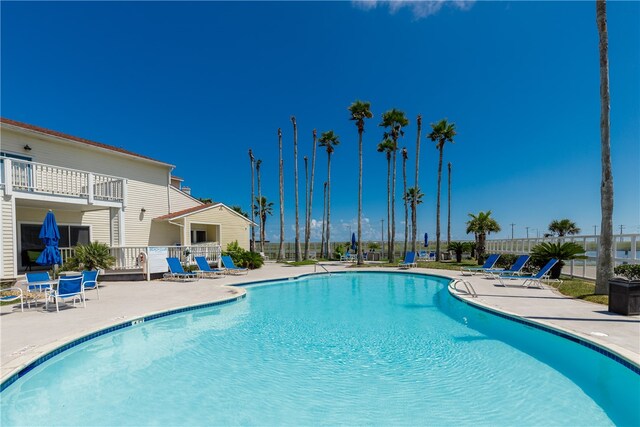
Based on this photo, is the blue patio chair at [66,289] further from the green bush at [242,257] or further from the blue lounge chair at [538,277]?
the blue lounge chair at [538,277]

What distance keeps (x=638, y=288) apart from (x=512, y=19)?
49.1ft

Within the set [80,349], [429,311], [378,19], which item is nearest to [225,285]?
[80,349]

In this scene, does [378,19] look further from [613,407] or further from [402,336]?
[613,407]

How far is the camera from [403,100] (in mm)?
26984

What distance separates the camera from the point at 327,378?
4.89m

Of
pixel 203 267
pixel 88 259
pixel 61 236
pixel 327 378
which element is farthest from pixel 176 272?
pixel 327 378

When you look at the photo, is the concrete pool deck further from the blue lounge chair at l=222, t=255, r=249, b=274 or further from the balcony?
the blue lounge chair at l=222, t=255, r=249, b=274

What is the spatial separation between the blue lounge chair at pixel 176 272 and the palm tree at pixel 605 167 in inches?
596

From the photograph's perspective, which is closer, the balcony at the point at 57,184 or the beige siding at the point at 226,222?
the balcony at the point at 57,184

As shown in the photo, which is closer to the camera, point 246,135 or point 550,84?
point 550,84

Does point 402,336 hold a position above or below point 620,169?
below

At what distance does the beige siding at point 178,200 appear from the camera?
64.3ft

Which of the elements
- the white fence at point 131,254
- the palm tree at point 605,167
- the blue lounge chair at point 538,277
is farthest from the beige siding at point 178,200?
the palm tree at point 605,167

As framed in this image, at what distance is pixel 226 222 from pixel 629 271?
20.2 metres
